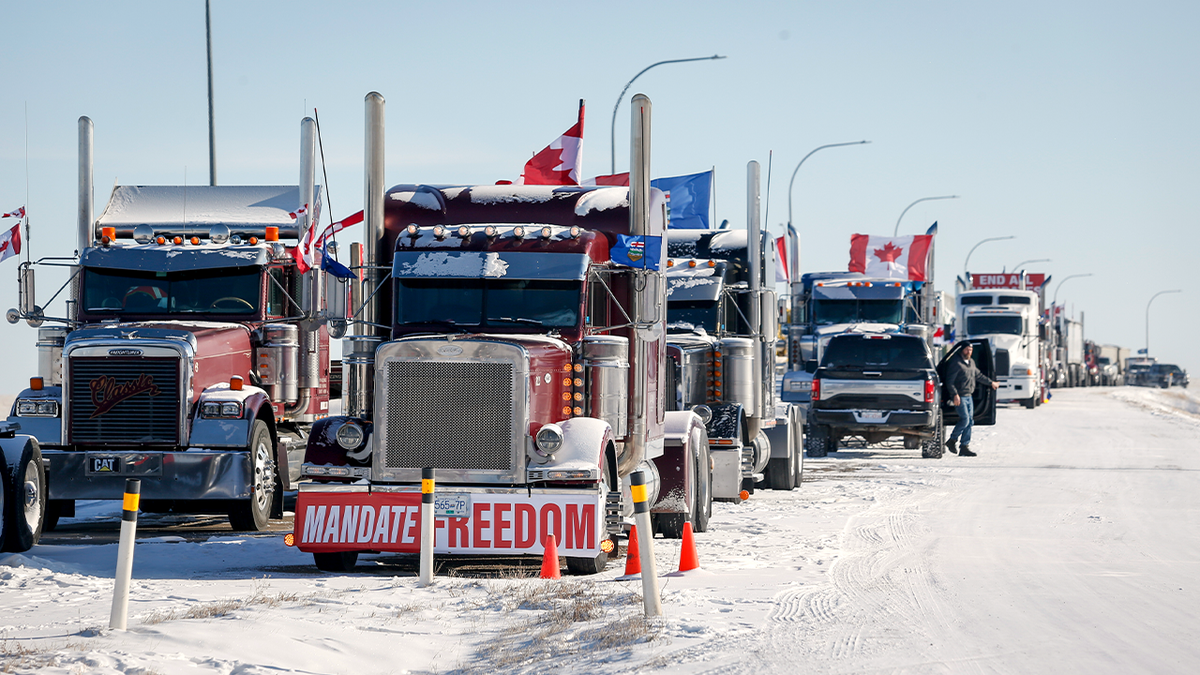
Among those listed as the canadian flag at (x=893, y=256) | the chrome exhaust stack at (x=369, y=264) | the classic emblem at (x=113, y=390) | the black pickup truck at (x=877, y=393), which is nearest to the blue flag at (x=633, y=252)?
the chrome exhaust stack at (x=369, y=264)

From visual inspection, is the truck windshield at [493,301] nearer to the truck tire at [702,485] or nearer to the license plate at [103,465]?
the truck tire at [702,485]

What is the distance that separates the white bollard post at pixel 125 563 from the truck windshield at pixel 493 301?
3754 mm

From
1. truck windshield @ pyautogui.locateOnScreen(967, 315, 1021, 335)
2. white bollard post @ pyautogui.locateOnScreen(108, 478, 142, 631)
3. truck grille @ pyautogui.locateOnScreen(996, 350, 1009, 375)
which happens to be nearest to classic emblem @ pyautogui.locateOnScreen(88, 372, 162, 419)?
white bollard post @ pyautogui.locateOnScreen(108, 478, 142, 631)

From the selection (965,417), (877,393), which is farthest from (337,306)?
(965,417)

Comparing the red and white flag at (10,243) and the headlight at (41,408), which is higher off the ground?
the red and white flag at (10,243)

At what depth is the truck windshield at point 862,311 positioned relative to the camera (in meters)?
31.2

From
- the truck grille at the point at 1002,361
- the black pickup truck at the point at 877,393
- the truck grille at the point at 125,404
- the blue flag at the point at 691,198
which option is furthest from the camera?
the truck grille at the point at 1002,361

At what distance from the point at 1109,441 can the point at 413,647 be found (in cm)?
2444

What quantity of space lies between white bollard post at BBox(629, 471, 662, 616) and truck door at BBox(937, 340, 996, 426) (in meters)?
17.9

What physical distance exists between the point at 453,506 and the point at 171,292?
19.5 ft

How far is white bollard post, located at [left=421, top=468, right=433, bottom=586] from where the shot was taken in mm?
10320

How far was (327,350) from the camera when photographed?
16.8 meters

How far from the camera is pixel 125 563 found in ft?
27.4

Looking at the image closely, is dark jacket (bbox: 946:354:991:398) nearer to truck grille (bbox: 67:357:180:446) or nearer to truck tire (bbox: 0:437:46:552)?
truck grille (bbox: 67:357:180:446)
